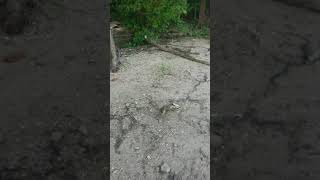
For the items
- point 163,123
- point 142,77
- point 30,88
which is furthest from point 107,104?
point 142,77

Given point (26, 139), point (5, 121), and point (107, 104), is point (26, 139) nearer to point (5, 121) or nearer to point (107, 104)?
point (5, 121)

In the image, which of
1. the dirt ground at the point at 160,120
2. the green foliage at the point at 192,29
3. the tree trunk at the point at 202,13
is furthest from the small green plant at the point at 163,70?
the tree trunk at the point at 202,13

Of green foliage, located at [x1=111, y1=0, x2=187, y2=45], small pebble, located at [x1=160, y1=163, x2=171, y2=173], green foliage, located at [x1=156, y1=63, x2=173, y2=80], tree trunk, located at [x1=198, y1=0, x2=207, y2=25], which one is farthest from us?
tree trunk, located at [x1=198, y1=0, x2=207, y2=25]

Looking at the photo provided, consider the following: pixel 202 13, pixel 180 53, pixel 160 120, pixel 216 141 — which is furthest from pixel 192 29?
pixel 216 141

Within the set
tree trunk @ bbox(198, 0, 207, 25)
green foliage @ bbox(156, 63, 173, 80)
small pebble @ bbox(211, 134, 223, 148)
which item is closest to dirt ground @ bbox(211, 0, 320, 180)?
small pebble @ bbox(211, 134, 223, 148)

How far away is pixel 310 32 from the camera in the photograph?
893mm

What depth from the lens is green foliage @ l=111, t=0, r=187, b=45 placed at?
267 inches

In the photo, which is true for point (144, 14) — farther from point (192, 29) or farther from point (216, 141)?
point (216, 141)

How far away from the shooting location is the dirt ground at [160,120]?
3492 mm

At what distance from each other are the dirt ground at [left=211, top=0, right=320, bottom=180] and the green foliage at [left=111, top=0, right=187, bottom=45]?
19.3ft

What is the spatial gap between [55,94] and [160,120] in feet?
11.1

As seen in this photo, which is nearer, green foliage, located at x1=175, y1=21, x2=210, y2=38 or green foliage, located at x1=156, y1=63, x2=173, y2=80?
green foliage, located at x1=156, y1=63, x2=173, y2=80

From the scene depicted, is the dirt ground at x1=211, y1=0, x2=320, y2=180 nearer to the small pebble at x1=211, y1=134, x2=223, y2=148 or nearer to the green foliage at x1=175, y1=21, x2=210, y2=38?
the small pebble at x1=211, y1=134, x2=223, y2=148

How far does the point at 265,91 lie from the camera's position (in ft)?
3.08
